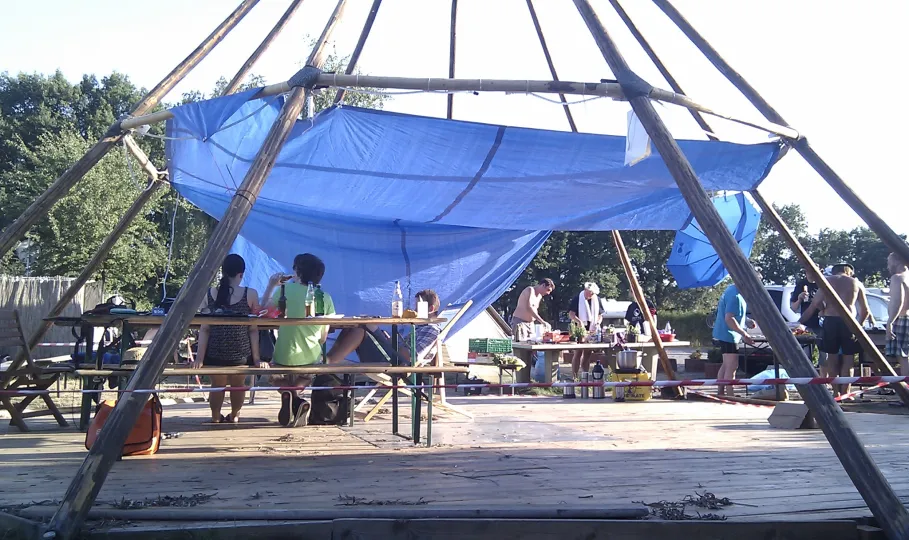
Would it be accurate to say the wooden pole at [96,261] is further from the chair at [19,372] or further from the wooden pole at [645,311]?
the wooden pole at [645,311]

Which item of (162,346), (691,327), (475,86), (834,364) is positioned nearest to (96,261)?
(162,346)

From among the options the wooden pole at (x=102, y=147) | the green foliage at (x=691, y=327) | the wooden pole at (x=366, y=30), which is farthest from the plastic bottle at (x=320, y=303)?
the green foliage at (x=691, y=327)

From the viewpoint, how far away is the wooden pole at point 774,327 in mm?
3543

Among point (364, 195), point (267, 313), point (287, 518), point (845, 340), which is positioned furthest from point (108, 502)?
point (845, 340)

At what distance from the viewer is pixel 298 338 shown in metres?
6.22

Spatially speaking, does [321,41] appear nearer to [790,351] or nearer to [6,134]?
[790,351]

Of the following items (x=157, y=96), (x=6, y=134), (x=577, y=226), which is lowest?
(x=577, y=226)

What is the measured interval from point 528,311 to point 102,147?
7256mm

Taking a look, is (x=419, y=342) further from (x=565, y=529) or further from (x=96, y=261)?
(x=565, y=529)

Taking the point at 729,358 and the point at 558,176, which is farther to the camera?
the point at 729,358

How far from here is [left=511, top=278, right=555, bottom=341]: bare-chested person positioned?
1138cm

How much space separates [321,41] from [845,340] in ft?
22.4

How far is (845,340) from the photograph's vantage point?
8867 mm

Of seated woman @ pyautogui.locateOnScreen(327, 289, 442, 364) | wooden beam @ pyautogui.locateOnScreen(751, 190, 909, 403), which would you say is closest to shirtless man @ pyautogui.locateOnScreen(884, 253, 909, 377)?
wooden beam @ pyautogui.locateOnScreen(751, 190, 909, 403)
